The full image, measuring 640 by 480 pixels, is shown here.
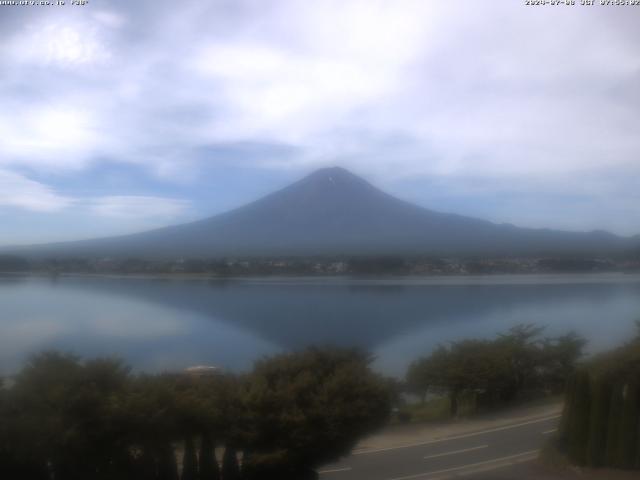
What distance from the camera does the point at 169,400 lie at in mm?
6848

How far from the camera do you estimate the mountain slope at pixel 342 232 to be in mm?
10468

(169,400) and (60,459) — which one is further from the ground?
(169,400)

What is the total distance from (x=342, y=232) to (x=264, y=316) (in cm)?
374

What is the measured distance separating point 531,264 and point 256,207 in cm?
471

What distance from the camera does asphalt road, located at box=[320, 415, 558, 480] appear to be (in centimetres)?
760

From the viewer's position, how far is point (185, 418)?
6914mm

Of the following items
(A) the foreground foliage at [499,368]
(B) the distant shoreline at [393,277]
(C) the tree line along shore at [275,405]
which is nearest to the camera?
(C) the tree line along shore at [275,405]

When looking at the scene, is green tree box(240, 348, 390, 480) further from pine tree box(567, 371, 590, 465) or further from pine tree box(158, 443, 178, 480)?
pine tree box(567, 371, 590, 465)

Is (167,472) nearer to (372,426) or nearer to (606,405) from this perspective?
Result: (372,426)

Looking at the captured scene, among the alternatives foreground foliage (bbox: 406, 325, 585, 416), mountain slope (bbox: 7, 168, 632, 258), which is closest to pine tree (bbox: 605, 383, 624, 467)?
foreground foliage (bbox: 406, 325, 585, 416)

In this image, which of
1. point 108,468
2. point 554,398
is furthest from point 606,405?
point 108,468

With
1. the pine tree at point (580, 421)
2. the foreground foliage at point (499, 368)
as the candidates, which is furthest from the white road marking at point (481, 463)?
the foreground foliage at point (499, 368)

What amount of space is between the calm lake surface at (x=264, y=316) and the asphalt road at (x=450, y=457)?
1073mm

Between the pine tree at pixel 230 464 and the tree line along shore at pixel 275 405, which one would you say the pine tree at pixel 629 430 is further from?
the pine tree at pixel 230 464
